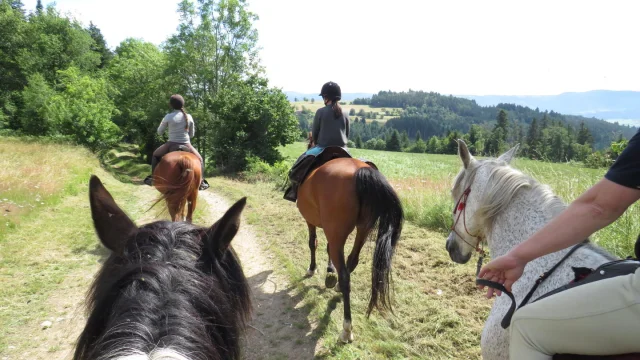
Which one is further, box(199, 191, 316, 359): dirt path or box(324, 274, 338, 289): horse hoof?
box(324, 274, 338, 289): horse hoof

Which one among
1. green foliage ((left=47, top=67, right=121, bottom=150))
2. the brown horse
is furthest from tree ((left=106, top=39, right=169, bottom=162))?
the brown horse

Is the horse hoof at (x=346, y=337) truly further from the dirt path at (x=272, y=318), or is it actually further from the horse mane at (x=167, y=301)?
the horse mane at (x=167, y=301)

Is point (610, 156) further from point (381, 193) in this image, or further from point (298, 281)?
point (298, 281)

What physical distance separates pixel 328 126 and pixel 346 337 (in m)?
3.03

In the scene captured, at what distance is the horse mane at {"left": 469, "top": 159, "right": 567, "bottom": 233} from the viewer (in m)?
2.13

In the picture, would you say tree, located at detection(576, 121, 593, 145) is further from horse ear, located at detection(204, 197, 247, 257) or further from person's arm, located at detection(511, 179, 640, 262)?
horse ear, located at detection(204, 197, 247, 257)

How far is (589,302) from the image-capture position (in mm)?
1230

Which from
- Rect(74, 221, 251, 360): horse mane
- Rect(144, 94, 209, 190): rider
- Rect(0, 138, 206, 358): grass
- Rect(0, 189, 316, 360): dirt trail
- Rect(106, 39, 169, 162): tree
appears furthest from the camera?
Rect(106, 39, 169, 162): tree

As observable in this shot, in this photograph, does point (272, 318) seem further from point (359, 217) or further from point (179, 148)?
point (179, 148)

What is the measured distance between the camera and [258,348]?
395cm

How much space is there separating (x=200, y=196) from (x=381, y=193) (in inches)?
367

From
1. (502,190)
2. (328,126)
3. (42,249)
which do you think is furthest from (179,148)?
(502,190)

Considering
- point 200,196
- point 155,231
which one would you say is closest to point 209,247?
point 155,231

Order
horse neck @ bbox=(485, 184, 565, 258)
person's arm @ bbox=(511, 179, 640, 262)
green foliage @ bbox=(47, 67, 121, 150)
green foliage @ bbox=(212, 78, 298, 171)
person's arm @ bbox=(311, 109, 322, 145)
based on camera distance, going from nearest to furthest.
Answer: person's arm @ bbox=(511, 179, 640, 262), horse neck @ bbox=(485, 184, 565, 258), person's arm @ bbox=(311, 109, 322, 145), green foliage @ bbox=(212, 78, 298, 171), green foliage @ bbox=(47, 67, 121, 150)
